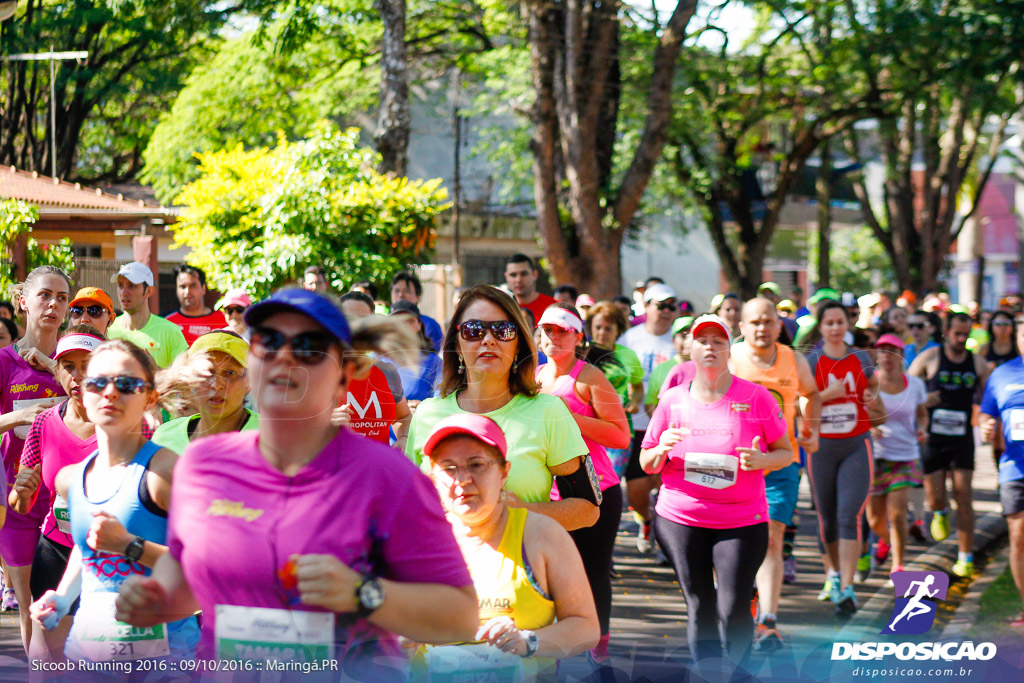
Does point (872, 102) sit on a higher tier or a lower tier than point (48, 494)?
higher

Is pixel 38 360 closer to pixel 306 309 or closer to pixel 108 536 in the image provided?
pixel 108 536

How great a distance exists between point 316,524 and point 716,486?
327 centimetres

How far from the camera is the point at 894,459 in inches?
295

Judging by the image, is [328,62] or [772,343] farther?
[328,62]

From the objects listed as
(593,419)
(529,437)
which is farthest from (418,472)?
(593,419)

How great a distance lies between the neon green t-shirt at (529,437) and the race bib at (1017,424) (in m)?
3.26

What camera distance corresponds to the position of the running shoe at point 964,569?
7352mm

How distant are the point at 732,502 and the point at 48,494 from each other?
9.95ft

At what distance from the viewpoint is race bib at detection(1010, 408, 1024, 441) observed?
225 inches

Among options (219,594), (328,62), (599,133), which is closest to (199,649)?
(219,594)

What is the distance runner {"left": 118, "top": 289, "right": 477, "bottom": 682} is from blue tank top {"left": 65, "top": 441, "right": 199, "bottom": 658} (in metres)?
0.77

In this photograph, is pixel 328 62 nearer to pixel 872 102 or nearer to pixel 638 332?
pixel 872 102

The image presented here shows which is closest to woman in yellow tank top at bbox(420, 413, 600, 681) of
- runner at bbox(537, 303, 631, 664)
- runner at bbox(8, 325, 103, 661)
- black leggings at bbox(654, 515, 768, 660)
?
runner at bbox(537, 303, 631, 664)

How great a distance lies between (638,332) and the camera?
8383 millimetres
